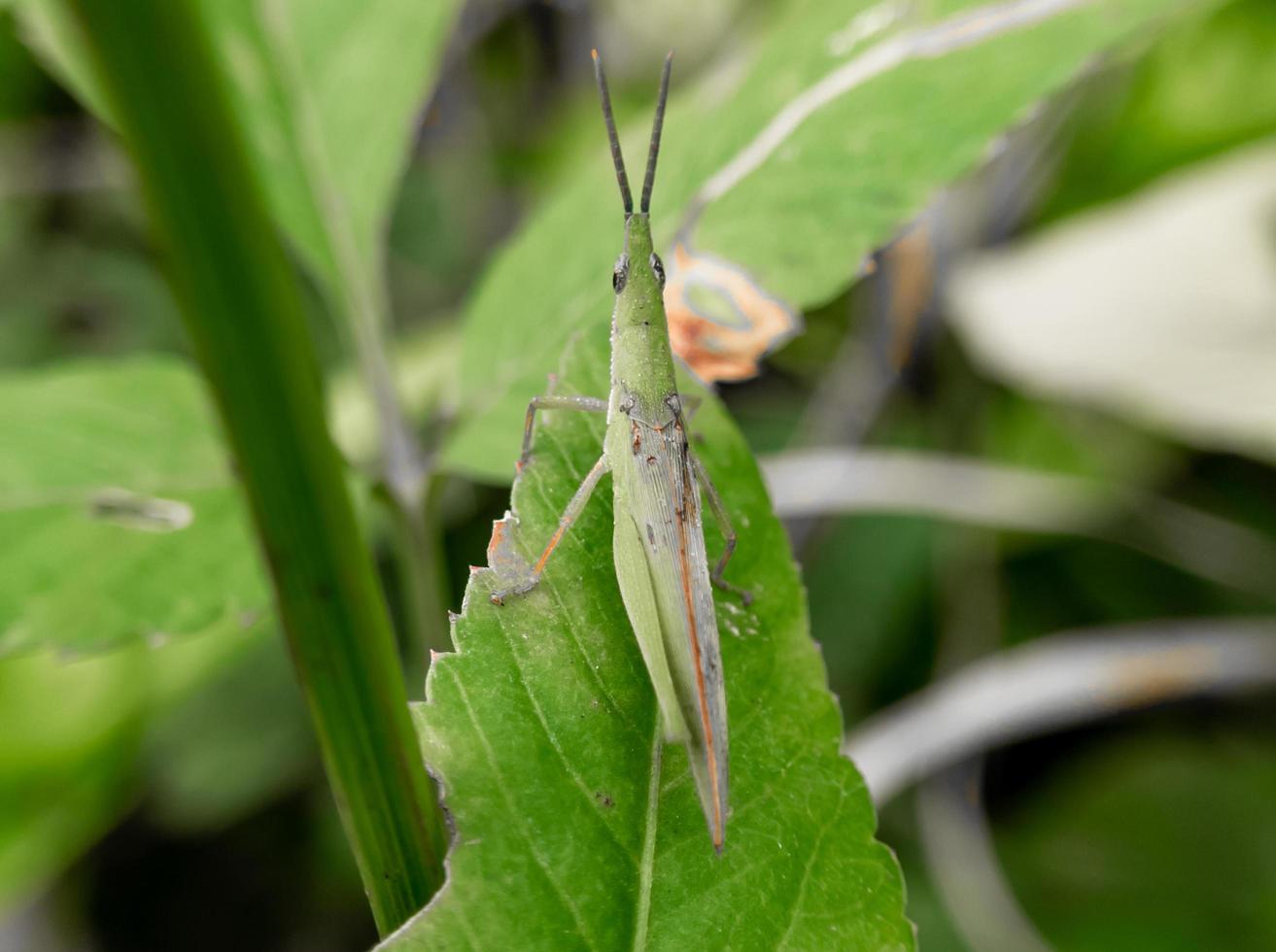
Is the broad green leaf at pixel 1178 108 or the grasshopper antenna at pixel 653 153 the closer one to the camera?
the grasshopper antenna at pixel 653 153

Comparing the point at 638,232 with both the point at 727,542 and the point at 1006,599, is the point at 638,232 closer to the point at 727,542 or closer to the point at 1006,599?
the point at 727,542

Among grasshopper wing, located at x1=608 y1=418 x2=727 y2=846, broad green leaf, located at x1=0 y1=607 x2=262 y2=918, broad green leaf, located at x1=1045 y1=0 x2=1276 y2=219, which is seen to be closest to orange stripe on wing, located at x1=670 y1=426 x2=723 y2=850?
grasshopper wing, located at x1=608 y1=418 x2=727 y2=846

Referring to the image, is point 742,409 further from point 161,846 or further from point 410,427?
point 161,846

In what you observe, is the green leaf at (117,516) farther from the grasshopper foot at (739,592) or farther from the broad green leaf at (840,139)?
the grasshopper foot at (739,592)

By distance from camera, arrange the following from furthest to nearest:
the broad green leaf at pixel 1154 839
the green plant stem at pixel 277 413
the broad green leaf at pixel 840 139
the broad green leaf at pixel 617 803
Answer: the broad green leaf at pixel 1154 839
the broad green leaf at pixel 840 139
the broad green leaf at pixel 617 803
the green plant stem at pixel 277 413

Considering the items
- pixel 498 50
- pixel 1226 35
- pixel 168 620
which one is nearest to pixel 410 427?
pixel 168 620

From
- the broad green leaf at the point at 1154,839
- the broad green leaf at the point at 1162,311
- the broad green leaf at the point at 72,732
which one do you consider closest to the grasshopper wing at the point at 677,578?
the broad green leaf at the point at 72,732

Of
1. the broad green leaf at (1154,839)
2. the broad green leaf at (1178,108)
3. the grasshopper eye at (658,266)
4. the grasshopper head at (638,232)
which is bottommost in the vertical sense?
the broad green leaf at (1154,839)
